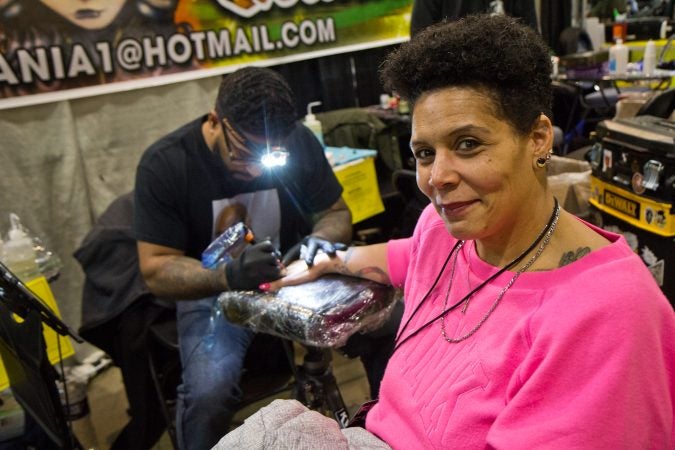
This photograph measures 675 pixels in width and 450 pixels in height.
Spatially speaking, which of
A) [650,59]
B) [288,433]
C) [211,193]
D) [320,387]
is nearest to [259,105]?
[211,193]

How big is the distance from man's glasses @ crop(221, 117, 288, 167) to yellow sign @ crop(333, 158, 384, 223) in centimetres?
96

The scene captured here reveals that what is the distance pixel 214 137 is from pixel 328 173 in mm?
455

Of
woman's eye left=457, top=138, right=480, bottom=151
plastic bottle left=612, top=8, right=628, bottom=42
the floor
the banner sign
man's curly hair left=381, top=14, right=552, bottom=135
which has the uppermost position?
the banner sign

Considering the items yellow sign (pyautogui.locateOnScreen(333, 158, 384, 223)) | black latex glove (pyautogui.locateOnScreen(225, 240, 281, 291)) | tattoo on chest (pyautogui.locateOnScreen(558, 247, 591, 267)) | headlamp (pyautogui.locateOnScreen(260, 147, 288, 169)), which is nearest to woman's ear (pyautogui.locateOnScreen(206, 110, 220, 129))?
headlamp (pyautogui.locateOnScreen(260, 147, 288, 169))

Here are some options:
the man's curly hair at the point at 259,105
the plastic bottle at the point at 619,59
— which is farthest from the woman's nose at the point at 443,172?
the plastic bottle at the point at 619,59

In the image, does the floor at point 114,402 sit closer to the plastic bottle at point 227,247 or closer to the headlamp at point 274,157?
the plastic bottle at point 227,247

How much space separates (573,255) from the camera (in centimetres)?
97

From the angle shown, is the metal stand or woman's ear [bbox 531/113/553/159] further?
the metal stand

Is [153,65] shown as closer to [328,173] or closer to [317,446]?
[328,173]

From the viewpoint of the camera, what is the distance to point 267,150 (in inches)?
75.0

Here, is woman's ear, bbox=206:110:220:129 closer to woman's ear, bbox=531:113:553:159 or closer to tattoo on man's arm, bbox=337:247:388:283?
tattoo on man's arm, bbox=337:247:388:283

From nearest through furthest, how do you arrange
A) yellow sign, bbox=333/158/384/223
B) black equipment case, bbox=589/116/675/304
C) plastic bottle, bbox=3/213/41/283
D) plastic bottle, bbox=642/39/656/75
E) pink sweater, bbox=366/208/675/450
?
pink sweater, bbox=366/208/675/450
black equipment case, bbox=589/116/675/304
plastic bottle, bbox=3/213/41/283
yellow sign, bbox=333/158/384/223
plastic bottle, bbox=642/39/656/75

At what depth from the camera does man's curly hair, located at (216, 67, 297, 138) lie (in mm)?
1829

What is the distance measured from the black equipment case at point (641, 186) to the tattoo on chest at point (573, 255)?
1128mm
